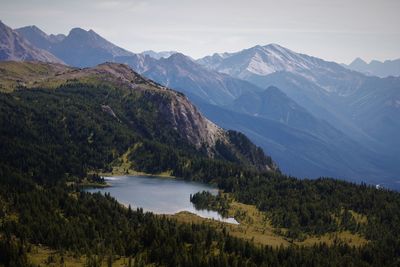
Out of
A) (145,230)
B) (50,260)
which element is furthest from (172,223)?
(50,260)

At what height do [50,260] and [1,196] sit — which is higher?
[1,196]

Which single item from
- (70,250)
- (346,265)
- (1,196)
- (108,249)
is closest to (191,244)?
(108,249)

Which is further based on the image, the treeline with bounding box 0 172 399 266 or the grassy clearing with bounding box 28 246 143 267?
the treeline with bounding box 0 172 399 266

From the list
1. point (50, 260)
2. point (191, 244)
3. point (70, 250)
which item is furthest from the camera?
point (191, 244)

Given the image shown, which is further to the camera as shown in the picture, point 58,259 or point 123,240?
point 123,240

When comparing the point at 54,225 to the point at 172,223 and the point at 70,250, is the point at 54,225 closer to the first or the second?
the point at 70,250

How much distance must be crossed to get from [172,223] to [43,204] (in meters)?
51.3

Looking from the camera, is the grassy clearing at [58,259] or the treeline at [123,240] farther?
the treeline at [123,240]

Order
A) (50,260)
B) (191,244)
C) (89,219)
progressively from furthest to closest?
(89,219)
(191,244)
(50,260)

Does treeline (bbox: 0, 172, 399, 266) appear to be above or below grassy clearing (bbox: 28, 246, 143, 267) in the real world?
above

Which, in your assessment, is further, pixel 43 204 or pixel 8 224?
pixel 43 204

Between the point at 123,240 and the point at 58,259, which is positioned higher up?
the point at 123,240

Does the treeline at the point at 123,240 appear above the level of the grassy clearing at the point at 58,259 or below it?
above

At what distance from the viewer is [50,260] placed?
147 meters
